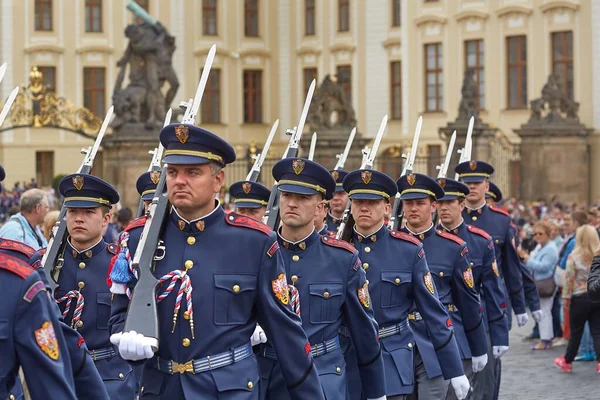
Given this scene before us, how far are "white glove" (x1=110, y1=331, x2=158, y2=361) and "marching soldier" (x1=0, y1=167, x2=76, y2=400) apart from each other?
57 centimetres

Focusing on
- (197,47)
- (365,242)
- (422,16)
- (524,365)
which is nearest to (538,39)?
(422,16)

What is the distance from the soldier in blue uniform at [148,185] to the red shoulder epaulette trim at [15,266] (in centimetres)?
534

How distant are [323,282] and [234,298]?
5.84 feet

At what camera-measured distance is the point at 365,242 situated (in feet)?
32.4

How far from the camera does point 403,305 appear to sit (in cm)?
972

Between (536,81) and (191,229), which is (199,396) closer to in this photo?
(191,229)

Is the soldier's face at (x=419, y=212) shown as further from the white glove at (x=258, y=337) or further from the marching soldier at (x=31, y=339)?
the marching soldier at (x=31, y=339)

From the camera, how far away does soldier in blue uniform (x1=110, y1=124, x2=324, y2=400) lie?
6.54 metres

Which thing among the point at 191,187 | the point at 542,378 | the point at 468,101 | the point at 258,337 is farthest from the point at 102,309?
the point at 468,101

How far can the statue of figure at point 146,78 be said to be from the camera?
29781 millimetres

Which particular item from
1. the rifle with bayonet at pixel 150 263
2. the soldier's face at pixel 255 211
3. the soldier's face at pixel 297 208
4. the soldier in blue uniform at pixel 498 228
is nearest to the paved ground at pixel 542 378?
the soldier in blue uniform at pixel 498 228

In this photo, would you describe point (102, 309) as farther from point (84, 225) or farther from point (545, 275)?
point (545, 275)

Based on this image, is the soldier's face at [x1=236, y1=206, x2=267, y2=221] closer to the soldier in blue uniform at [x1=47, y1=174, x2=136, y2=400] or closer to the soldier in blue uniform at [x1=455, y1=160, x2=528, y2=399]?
the soldier in blue uniform at [x1=47, y1=174, x2=136, y2=400]

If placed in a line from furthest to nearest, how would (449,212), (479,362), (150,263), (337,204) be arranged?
(337,204), (449,212), (479,362), (150,263)
